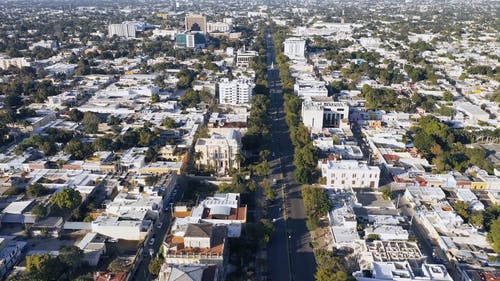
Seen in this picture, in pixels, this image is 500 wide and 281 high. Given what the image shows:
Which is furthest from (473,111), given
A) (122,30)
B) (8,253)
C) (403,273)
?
(122,30)

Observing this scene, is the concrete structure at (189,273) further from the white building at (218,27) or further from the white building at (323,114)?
the white building at (218,27)

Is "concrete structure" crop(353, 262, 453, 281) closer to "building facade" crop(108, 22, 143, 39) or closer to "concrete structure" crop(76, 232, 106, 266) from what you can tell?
"concrete structure" crop(76, 232, 106, 266)

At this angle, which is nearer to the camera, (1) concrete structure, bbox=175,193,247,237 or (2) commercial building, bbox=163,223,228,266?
(2) commercial building, bbox=163,223,228,266

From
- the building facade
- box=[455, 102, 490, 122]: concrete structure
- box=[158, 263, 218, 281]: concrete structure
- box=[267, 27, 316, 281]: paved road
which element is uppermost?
the building facade

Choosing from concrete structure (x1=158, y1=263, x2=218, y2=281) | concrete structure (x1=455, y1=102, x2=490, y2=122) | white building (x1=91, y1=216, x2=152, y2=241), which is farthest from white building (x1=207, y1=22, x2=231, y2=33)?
concrete structure (x1=158, y1=263, x2=218, y2=281)

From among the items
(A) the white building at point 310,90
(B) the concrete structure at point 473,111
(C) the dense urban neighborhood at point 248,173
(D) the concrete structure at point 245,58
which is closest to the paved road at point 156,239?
(C) the dense urban neighborhood at point 248,173

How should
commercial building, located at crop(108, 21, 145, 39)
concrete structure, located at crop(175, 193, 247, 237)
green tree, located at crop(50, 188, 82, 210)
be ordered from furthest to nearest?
commercial building, located at crop(108, 21, 145, 39)
green tree, located at crop(50, 188, 82, 210)
concrete structure, located at crop(175, 193, 247, 237)
